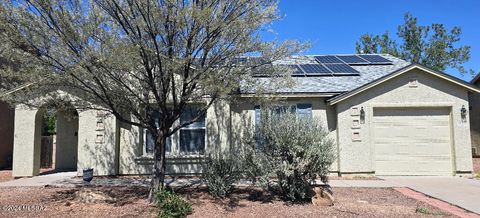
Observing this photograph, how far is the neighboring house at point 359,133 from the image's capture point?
1369cm

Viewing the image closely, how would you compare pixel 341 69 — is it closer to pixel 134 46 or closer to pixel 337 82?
pixel 337 82

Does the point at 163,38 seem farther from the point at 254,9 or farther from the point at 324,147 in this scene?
the point at 324,147

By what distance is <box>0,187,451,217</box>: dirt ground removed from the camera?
8070 mm

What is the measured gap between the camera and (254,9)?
8.33 meters

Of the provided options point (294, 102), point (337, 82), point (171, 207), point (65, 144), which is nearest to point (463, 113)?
point (337, 82)

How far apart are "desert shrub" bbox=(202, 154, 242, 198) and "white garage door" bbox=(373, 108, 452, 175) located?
636cm

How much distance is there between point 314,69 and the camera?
54.3 feet

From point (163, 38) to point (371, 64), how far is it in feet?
38.9

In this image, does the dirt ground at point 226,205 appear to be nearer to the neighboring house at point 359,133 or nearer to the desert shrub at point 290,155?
the desert shrub at point 290,155

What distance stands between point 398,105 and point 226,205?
795 cm

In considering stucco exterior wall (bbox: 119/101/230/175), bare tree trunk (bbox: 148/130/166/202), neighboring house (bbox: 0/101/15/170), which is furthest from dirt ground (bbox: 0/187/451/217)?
neighboring house (bbox: 0/101/15/170)

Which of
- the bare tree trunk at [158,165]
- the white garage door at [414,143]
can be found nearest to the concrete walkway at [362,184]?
the white garage door at [414,143]

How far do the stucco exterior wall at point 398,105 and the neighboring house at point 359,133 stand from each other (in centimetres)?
3

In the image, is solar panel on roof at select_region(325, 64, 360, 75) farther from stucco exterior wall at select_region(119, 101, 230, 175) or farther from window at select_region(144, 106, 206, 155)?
window at select_region(144, 106, 206, 155)
